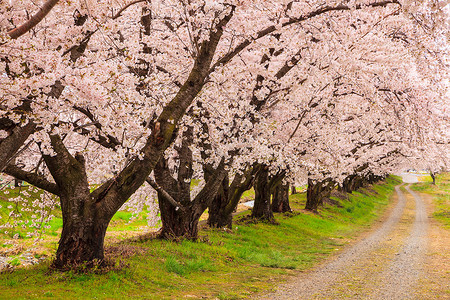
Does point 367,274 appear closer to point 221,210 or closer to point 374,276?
point 374,276

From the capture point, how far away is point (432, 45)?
10.8m

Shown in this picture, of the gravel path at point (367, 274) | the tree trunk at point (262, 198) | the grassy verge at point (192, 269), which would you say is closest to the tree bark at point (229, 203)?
the grassy verge at point (192, 269)

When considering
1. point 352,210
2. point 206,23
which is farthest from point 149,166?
point 352,210

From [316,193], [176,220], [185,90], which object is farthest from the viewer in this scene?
[316,193]

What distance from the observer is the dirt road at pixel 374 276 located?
9.64 metres

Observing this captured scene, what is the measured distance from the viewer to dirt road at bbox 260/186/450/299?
380 inches

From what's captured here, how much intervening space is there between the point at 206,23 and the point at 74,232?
7.45 metres

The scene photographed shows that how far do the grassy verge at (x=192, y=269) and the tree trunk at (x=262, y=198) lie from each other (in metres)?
1.79

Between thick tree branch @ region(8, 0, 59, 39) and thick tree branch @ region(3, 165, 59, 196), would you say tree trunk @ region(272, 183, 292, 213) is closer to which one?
thick tree branch @ region(3, 165, 59, 196)

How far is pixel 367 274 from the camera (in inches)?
477

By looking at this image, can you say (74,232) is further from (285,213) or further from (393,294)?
(285,213)

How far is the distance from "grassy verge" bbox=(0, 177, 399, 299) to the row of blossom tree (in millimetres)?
821

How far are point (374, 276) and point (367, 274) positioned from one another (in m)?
0.33

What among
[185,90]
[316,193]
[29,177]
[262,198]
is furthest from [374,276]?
[316,193]
